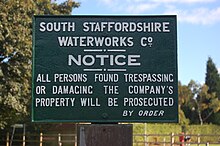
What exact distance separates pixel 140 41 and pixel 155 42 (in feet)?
Answer: 0.76

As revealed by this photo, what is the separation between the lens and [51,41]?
706 centimetres

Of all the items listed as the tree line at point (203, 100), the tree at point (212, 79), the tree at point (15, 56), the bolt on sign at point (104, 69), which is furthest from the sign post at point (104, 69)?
the tree at point (212, 79)

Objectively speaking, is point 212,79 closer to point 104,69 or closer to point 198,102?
point 198,102

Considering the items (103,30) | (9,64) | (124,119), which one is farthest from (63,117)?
(9,64)

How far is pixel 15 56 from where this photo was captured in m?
23.8

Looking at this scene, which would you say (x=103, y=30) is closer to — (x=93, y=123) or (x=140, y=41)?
(x=140, y=41)

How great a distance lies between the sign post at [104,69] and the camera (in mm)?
6941

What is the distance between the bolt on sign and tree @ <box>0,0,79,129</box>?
51.1 ft

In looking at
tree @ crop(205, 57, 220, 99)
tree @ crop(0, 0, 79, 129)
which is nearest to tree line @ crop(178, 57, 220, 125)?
tree @ crop(205, 57, 220, 99)

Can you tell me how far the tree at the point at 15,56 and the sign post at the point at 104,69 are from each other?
1558 cm

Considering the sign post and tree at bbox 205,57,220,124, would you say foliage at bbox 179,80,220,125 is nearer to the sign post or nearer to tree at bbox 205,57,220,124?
tree at bbox 205,57,220,124

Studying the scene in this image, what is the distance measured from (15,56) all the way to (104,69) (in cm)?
1750

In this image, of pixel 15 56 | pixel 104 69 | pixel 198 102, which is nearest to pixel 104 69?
pixel 104 69

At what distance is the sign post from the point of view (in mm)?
6941
